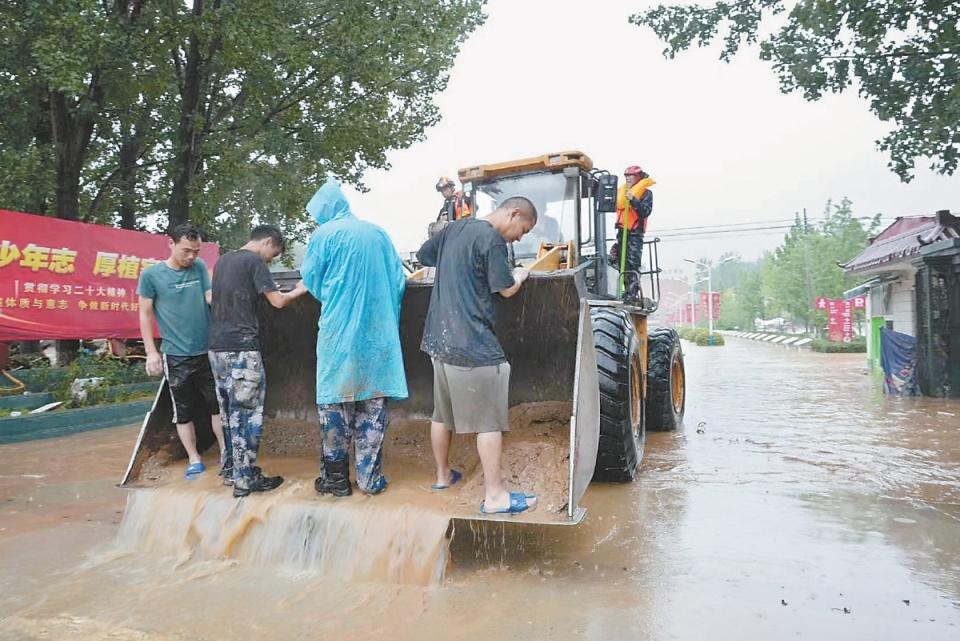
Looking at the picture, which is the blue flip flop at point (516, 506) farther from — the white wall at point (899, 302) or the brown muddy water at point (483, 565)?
the white wall at point (899, 302)

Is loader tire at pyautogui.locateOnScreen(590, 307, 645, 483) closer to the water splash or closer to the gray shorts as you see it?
the gray shorts

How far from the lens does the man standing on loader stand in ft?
11.4

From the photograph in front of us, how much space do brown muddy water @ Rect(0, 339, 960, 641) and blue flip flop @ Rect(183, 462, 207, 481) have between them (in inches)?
4.7

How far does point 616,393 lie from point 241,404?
2439 millimetres

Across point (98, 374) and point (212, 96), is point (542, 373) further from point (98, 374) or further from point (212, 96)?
point (212, 96)

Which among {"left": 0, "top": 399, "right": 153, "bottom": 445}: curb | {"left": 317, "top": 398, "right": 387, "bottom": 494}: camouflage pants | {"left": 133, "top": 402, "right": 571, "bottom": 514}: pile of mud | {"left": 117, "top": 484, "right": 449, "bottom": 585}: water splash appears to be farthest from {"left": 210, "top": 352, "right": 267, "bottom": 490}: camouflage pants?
{"left": 0, "top": 399, "right": 153, "bottom": 445}: curb

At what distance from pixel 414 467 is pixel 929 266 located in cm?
1054

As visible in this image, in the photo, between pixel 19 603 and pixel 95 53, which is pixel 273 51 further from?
pixel 19 603

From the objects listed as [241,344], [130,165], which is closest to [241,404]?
[241,344]

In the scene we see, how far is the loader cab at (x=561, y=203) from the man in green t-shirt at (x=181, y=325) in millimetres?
2647

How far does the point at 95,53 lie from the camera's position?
902 cm

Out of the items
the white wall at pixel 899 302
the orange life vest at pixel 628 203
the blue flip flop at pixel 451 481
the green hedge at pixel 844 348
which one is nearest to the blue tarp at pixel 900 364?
the white wall at pixel 899 302

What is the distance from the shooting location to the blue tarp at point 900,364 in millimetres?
11750

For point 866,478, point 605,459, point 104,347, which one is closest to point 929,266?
point 866,478
